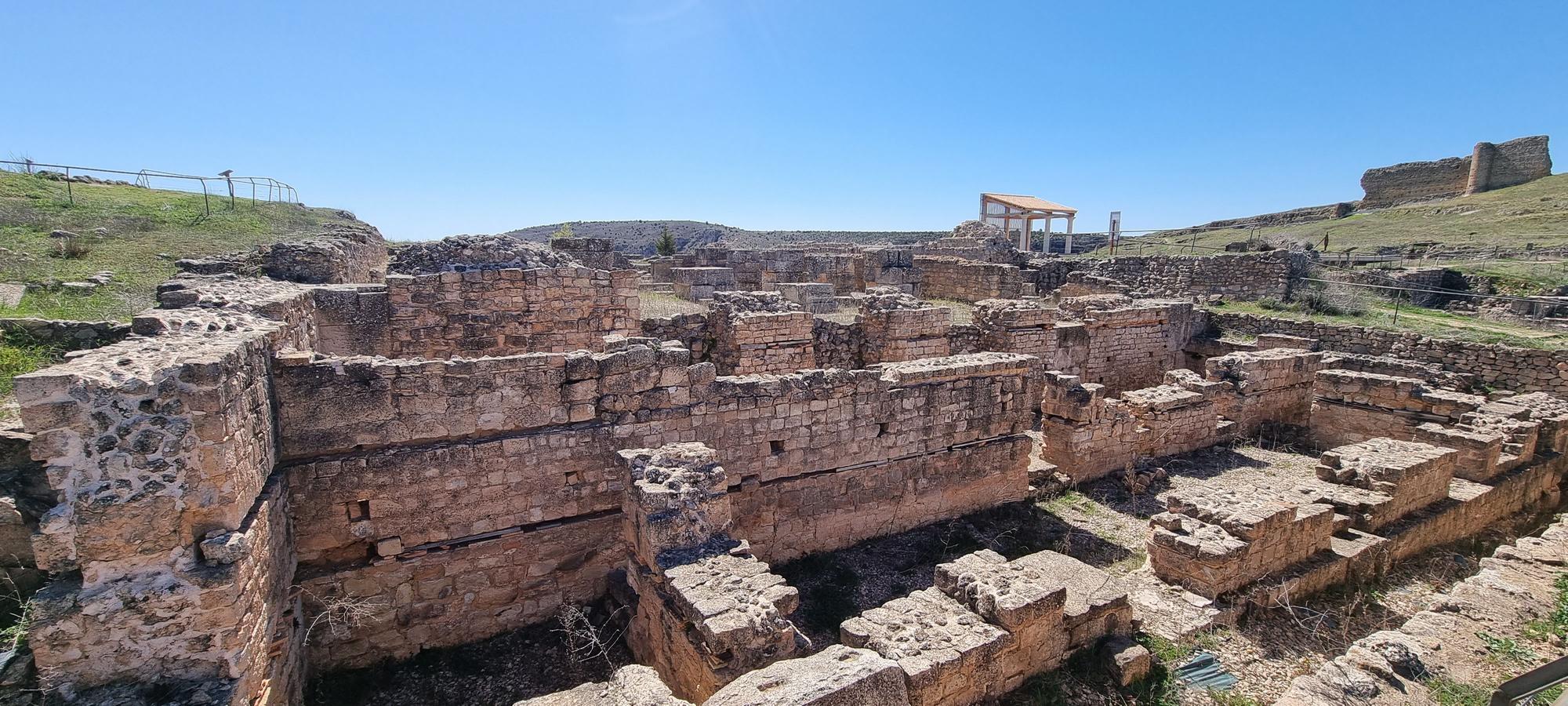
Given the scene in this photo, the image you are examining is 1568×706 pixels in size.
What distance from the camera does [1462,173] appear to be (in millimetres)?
36219

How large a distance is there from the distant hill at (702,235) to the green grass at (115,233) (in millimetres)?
27109

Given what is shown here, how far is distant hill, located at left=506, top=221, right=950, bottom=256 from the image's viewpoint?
4603 centimetres

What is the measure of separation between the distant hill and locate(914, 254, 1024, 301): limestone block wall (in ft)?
73.8

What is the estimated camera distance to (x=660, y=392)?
269 inches

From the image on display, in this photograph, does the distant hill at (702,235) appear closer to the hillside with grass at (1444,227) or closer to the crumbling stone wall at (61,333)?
the hillside with grass at (1444,227)

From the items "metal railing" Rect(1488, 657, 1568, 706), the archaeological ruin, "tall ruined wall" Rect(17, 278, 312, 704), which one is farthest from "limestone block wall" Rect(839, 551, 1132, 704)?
"tall ruined wall" Rect(17, 278, 312, 704)

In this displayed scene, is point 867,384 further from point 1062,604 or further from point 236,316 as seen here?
point 236,316

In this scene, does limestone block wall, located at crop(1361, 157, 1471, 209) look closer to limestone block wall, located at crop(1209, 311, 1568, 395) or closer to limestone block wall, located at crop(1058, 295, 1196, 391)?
limestone block wall, located at crop(1209, 311, 1568, 395)

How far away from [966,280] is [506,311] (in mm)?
14202

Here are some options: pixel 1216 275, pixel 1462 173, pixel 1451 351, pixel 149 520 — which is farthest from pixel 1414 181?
pixel 149 520

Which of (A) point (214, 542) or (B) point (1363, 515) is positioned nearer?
(A) point (214, 542)

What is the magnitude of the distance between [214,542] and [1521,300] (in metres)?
23.2

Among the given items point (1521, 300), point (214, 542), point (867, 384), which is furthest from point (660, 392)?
point (1521, 300)

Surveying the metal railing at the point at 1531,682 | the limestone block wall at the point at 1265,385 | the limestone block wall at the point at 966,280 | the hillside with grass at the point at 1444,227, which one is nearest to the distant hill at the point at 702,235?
the hillside with grass at the point at 1444,227
